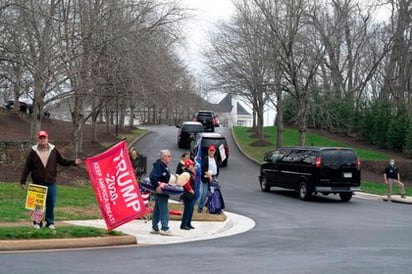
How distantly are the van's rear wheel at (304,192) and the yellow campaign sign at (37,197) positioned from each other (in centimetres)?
1351

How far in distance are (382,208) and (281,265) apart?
13088mm

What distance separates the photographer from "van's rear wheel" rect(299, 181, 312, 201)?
23694 millimetres

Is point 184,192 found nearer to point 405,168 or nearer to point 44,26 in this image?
point 44,26

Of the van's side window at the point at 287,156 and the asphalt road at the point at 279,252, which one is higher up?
the van's side window at the point at 287,156

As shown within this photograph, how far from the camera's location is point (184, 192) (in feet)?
45.0

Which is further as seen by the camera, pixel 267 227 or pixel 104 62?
pixel 104 62

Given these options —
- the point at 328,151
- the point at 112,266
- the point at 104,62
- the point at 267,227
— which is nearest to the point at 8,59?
the point at 104,62

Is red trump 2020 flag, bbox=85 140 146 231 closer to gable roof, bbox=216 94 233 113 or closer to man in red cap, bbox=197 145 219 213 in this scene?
man in red cap, bbox=197 145 219 213

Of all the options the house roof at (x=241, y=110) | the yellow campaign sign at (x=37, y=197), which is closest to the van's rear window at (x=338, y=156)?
the yellow campaign sign at (x=37, y=197)

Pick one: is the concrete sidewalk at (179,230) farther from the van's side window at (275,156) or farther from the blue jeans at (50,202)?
the van's side window at (275,156)

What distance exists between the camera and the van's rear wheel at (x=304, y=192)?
933 inches

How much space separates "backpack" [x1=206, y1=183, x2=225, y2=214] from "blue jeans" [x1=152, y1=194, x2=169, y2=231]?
3884 millimetres

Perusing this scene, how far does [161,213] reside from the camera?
523 inches

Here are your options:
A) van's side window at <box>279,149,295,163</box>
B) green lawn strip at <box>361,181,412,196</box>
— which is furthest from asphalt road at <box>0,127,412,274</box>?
green lawn strip at <box>361,181,412,196</box>
